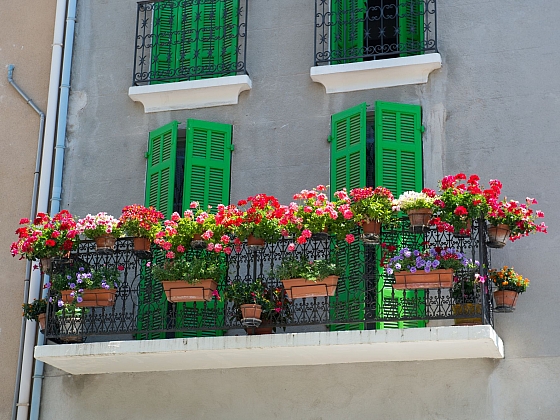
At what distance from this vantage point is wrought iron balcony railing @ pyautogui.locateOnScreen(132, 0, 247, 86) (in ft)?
44.8

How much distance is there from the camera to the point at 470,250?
11.9 meters

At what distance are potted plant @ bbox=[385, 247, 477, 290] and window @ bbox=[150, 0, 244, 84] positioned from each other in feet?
11.7

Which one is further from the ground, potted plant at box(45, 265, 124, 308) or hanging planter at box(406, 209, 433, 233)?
hanging planter at box(406, 209, 433, 233)

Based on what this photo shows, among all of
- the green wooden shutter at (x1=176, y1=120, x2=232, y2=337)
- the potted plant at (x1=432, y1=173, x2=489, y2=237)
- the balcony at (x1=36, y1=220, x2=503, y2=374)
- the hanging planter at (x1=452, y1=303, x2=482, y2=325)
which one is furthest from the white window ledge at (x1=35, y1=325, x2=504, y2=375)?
the green wooden shutter at (x1=176, y1=120, x2=232, y2=337)

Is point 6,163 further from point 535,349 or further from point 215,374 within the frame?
point 535,349

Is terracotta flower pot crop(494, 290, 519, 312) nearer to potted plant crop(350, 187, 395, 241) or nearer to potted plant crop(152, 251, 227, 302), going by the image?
potted plant crop(350, 187, 395, 241)

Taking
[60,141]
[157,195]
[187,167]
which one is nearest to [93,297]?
[157,195]

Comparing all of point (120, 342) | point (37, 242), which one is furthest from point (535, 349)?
point (37, 242)

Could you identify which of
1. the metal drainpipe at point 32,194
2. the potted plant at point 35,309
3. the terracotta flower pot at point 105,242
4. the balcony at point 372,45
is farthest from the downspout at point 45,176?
the balcony at point 372,45

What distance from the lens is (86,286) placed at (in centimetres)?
1198

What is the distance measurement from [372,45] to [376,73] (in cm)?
82

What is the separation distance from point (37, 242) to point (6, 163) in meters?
2.18

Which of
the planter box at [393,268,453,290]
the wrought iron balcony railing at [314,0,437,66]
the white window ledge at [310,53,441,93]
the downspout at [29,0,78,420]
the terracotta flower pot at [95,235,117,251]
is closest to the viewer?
the planter box at [393,268,453,290]

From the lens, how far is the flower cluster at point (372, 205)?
11.2 m
